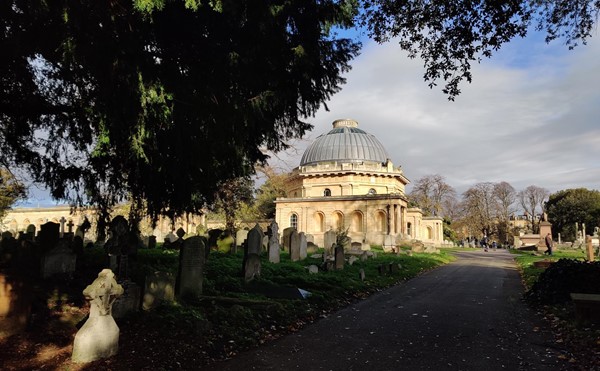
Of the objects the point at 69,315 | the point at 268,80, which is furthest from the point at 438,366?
the point at 69,315

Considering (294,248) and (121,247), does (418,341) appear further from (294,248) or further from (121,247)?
(294,248)

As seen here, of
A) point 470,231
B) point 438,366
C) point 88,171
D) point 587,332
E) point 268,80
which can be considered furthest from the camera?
point 470,231

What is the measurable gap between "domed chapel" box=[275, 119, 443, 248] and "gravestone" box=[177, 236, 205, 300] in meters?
29.7

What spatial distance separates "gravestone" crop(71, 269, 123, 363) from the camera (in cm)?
481

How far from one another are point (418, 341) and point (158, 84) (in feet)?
16.7

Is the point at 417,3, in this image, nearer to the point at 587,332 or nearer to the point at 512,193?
the point at 587,332

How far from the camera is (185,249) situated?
26.7 feet

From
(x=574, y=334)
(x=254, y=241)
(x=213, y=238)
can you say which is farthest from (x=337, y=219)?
(x=574, y=334)

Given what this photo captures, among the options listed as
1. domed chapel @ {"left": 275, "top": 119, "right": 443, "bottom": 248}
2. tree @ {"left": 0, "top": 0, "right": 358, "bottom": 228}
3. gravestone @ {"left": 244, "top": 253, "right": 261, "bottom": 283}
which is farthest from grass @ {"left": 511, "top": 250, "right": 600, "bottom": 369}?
domed chapel @ {"left": 275, "top": 119, "right": 443, "bottom": 248}

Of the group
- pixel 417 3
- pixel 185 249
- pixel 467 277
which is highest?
pixel 417 3

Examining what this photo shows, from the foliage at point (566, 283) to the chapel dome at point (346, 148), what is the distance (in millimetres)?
43774

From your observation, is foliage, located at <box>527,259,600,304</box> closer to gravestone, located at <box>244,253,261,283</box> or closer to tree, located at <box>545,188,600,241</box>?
gravestone, located at <box>244,253,261,283</box>

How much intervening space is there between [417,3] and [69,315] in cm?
716

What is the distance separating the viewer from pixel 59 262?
873cm
